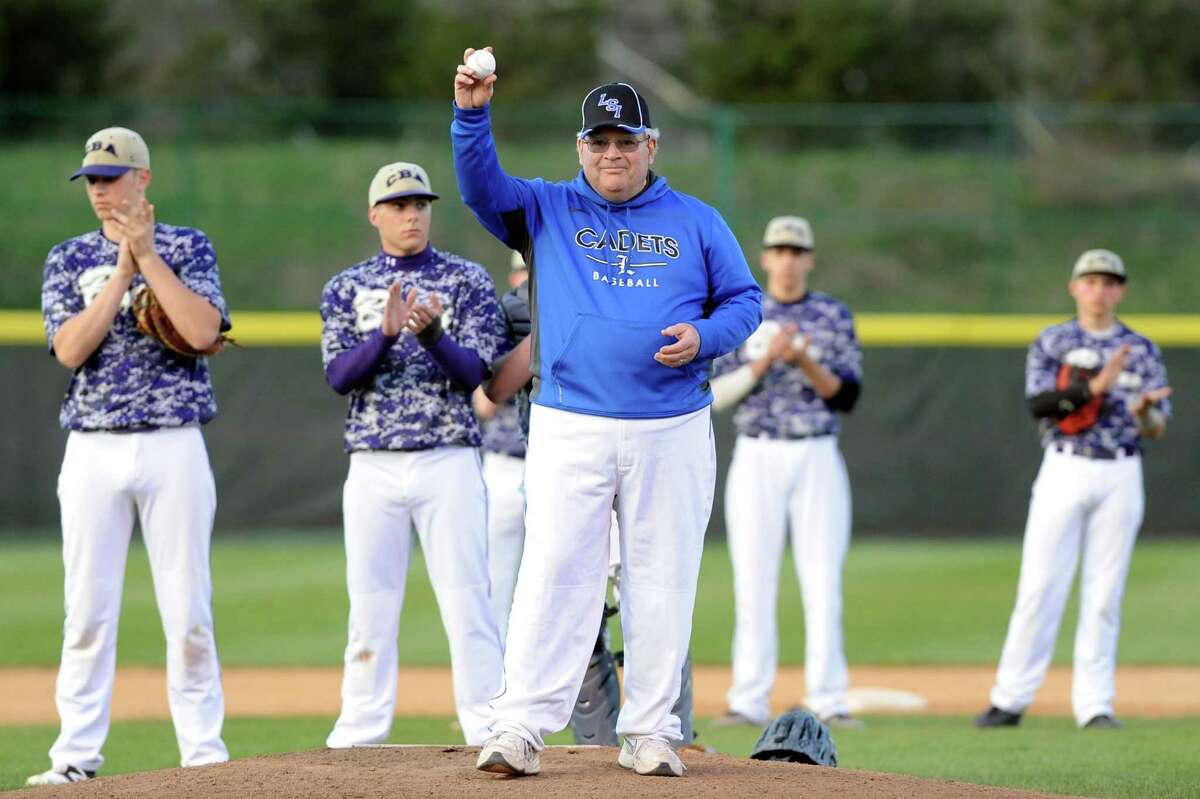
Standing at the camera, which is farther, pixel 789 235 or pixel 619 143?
pixel 789 235

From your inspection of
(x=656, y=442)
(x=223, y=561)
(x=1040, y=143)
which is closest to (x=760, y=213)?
(x=1040, y=143)

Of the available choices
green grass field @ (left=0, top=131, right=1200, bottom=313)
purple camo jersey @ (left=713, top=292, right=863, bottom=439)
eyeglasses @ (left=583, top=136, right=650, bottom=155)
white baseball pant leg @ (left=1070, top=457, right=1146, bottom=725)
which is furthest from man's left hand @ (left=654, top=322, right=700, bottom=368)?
green grass field @ (left=0, top=131, right=1200, bottom=313)

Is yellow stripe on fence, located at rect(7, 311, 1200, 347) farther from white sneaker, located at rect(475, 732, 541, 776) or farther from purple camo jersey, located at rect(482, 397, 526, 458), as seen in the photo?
white sneaker, located at rect(475, 732, 541, 776)

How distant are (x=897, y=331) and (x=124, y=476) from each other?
10566mm

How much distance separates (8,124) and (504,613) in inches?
639

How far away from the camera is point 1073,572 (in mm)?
8086

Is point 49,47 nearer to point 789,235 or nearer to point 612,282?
point 789,235

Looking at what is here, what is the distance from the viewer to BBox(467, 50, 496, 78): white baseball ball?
15.6 feet

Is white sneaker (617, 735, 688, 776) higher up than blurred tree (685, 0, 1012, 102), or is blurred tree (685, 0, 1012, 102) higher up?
blurred tree (685, 0, 1012, 102)

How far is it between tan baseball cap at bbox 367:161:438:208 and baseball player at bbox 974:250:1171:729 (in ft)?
10.6

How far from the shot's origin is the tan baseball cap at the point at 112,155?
6215mm

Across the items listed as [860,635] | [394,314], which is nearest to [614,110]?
[394,314]

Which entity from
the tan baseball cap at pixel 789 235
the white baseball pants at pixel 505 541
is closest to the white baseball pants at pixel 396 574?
the white baseball pants at pixel 505 541

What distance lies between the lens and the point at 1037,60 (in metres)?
27.5
